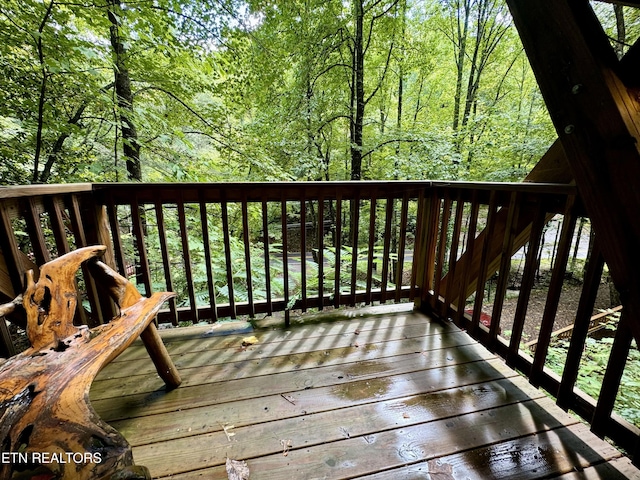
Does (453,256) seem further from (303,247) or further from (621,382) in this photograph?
(621,382)

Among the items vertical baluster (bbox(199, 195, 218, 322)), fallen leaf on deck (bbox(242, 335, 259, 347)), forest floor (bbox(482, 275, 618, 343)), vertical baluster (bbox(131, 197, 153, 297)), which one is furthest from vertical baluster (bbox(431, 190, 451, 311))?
forest floor (bbox(482, 275, 618, 343))

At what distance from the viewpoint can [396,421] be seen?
50.4 inches

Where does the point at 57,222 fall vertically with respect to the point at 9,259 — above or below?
above

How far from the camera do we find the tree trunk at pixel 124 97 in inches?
108

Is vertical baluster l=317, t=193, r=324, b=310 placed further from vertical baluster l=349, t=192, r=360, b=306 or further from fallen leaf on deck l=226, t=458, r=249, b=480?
fallen leaf on deck l=226, t=458, r=249, b=480

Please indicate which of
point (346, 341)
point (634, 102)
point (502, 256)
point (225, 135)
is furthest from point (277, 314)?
point (225, 135)

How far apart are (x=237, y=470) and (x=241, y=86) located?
427 cm

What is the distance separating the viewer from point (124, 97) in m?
3.18

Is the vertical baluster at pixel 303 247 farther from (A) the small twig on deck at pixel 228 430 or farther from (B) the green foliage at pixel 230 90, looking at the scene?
(B) the green foliage at pixel 230 90

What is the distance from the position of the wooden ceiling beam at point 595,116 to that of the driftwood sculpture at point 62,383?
1.24 meters

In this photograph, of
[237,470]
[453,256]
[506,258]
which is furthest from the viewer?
[453,256]

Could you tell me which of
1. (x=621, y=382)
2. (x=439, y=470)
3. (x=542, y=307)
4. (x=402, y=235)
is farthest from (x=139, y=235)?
(x=542, y=307)

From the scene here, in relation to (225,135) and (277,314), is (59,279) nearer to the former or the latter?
(277,314)

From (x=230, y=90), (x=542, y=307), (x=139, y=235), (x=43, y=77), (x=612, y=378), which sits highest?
(x=230, y=90)
